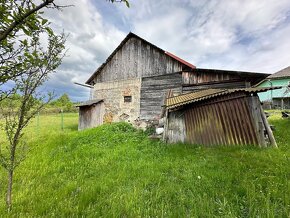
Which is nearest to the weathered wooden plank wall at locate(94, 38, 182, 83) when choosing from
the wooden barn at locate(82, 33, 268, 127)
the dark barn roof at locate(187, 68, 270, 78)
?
the wooden barn at locate(82, 33, 268, 127)

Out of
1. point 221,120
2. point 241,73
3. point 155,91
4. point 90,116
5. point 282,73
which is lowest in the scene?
point 221,120

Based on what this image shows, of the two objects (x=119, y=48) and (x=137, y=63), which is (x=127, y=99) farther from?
(x=119, y=48)

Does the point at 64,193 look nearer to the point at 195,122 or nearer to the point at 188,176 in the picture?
the point at 188,176

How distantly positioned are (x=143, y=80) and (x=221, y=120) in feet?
24.5

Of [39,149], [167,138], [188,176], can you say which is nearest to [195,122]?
[167,138]

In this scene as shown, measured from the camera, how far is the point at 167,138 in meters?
8.09

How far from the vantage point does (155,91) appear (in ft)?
41.8

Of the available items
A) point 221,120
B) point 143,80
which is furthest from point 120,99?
point 221,120

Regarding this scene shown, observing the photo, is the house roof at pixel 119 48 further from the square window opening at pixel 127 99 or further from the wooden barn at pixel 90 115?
the square window opening at pixel 127 99

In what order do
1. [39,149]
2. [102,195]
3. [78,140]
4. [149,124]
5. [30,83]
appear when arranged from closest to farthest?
[30,83] → [102,195] → [39,149] → [78,140] → [149,124]

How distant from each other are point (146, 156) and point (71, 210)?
342cm

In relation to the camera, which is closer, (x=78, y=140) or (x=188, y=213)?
(x=188, y=213)

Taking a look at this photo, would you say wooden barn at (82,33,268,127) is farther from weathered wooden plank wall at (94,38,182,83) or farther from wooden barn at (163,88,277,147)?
wooden barn at (163,88,277,147)

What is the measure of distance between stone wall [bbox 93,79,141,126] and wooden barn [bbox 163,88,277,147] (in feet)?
18.7
